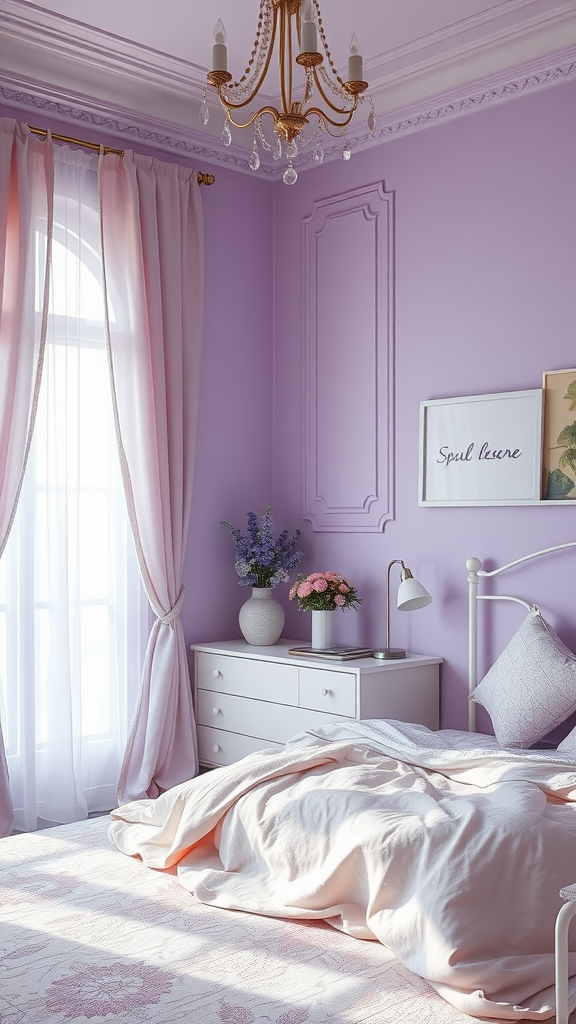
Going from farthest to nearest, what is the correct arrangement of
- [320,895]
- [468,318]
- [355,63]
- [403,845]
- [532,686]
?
[468,318], [532,686], [320,895], [403,845], [355,63]

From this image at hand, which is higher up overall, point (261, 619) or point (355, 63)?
point (355, 63)

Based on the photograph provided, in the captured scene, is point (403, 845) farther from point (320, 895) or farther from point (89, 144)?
point (89, 144)

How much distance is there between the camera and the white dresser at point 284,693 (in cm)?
411

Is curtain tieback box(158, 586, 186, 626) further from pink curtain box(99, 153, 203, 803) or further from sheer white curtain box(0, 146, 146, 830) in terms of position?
sheer white curtain box(0, 146, 146, 830)

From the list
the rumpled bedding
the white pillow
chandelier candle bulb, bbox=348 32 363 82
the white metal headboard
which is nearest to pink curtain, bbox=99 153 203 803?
the rumpled bedding

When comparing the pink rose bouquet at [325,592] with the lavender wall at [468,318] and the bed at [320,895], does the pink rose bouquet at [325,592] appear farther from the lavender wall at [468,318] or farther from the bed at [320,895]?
the bed at [320,895]

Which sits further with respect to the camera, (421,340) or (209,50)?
(421,340)

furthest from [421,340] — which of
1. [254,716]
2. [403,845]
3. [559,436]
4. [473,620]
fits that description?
[403,845]

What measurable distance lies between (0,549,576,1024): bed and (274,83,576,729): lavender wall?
0.82 m

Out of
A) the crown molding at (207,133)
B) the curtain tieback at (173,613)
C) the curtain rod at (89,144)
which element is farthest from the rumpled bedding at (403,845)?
the curtain rod at (89,144)

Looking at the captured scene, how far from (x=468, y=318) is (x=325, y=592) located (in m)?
1.34

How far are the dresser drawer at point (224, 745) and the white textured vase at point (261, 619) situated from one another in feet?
1.50

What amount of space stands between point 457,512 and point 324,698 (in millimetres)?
977

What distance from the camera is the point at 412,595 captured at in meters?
4.16
